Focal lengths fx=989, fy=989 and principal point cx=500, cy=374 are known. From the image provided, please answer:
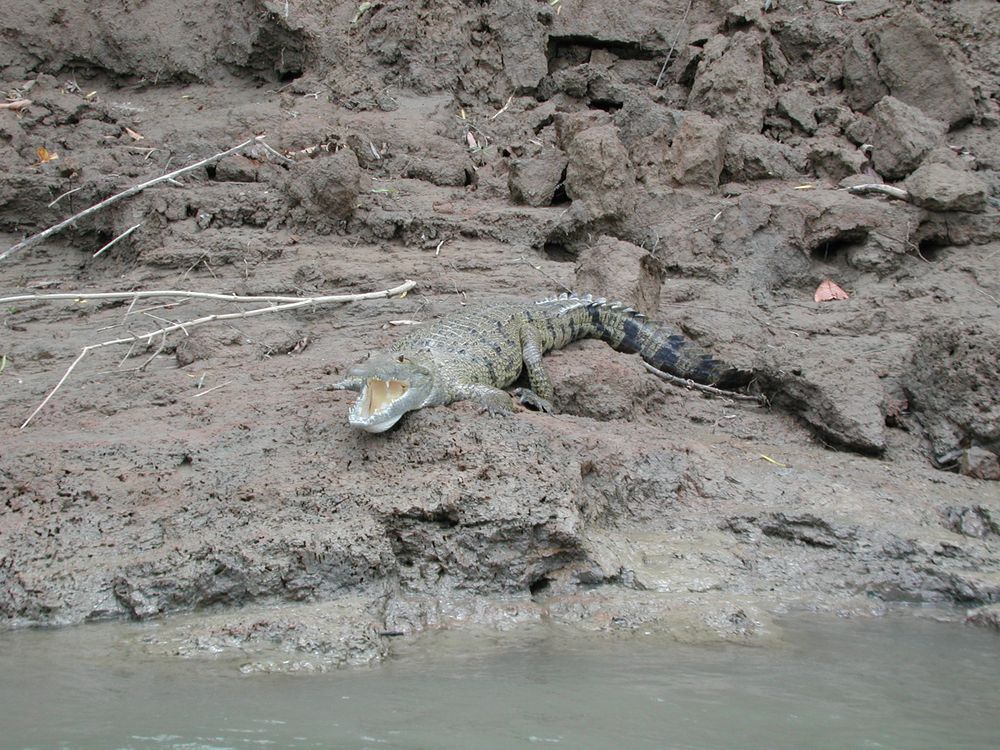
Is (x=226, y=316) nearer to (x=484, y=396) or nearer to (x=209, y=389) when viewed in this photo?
(x=209, y=389)

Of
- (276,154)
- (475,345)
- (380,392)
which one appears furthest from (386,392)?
(276,154)

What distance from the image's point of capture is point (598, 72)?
870 centimetres

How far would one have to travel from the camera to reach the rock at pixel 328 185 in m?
6.82

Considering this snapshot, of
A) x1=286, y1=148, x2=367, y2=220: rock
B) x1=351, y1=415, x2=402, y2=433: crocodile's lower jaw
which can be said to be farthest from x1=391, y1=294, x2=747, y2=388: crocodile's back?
x1=286, y1=148, x2=367, y2=220: rock

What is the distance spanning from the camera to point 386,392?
14.6ft

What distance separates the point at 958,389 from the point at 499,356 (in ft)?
8.02

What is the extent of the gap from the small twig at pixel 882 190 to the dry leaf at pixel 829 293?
859 mm

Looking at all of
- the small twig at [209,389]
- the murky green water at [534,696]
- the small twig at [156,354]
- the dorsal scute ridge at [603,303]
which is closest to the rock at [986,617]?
the murky green water at [534,696]

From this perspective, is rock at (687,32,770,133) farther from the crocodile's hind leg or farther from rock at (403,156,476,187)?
the crocodile's hind leg

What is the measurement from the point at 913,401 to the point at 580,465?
2247 mm

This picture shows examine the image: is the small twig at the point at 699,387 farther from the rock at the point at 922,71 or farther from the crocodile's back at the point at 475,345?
the rock at the point at 922,71

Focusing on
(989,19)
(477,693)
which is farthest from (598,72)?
(477,693)

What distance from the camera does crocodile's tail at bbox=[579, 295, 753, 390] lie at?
5.79 meters

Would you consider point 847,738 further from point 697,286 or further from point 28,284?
point 28,284
